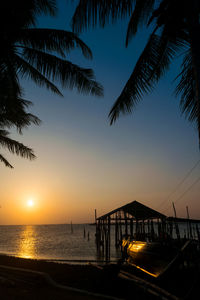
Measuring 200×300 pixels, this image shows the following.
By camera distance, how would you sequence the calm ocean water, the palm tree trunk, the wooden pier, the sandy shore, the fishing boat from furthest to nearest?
the calm ocean water, the wooden pier, the fishing boat, the sandy shore, the palm tree trunk

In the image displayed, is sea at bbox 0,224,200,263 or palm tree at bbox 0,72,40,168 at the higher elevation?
palm tree at bbox 0,72,40,168

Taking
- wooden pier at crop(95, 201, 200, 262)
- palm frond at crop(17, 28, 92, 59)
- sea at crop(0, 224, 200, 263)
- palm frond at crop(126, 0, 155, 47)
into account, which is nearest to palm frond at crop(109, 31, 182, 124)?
palm frond at crop(126, 0, 155, 47)

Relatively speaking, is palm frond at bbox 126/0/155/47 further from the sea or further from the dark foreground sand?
the sea

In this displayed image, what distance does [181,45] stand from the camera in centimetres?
472

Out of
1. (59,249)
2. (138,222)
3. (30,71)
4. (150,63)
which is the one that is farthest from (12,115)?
(59,249)

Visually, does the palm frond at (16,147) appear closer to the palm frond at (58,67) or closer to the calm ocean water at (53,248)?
the palm frond at (58,67)

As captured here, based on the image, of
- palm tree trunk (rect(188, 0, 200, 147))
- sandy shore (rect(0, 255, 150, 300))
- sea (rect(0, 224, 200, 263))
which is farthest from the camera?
sea (rect(0, 224, 200, 263))

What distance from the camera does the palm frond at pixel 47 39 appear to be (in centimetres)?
711

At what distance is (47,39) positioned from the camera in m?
→ 7.15

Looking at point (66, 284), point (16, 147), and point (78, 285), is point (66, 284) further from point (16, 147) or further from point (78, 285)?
point (16, 147)

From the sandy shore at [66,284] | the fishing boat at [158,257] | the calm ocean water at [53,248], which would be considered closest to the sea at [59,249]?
the calm ocean water at [53,248]

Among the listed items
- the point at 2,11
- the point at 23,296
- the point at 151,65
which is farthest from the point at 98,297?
the point at 2,11

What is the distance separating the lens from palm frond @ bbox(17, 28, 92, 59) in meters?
7.11

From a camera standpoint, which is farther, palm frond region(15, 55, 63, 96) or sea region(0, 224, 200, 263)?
sea region(0, 224, 200, 263)
